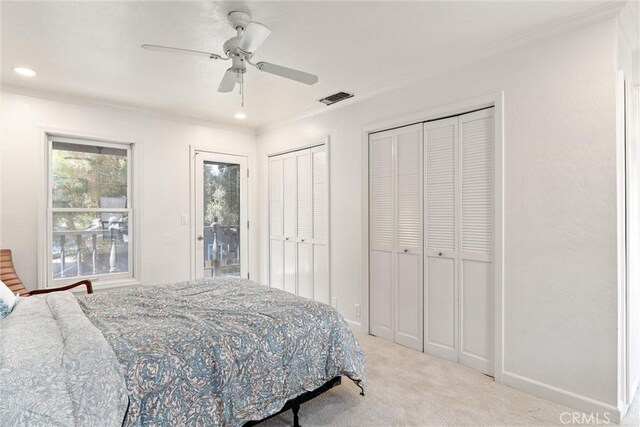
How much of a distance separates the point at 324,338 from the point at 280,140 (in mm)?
3089

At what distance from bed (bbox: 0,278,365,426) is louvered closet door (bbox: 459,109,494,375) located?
3.50 feet

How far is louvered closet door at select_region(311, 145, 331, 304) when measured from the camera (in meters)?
3.97

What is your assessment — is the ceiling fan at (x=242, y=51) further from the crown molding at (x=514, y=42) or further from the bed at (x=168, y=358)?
the bed at (x=168, y=358)

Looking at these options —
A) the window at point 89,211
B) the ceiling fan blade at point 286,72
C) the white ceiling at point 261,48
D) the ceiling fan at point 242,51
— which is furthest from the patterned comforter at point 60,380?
the window at point 89,211

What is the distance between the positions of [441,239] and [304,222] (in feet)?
5.96

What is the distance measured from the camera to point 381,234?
3.46 m

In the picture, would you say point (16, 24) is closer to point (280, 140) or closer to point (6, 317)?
point (6, 317)

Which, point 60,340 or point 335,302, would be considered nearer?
point 60,340

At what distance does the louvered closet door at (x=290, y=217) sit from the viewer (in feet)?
14.5

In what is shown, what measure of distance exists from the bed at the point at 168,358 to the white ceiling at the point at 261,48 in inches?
70.5

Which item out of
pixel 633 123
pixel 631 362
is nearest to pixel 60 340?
pixel 631 362

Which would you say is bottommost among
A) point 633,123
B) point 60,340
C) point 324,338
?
point 324,338

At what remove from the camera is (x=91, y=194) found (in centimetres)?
371

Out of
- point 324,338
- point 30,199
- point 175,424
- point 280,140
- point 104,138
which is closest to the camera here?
point 175,424
